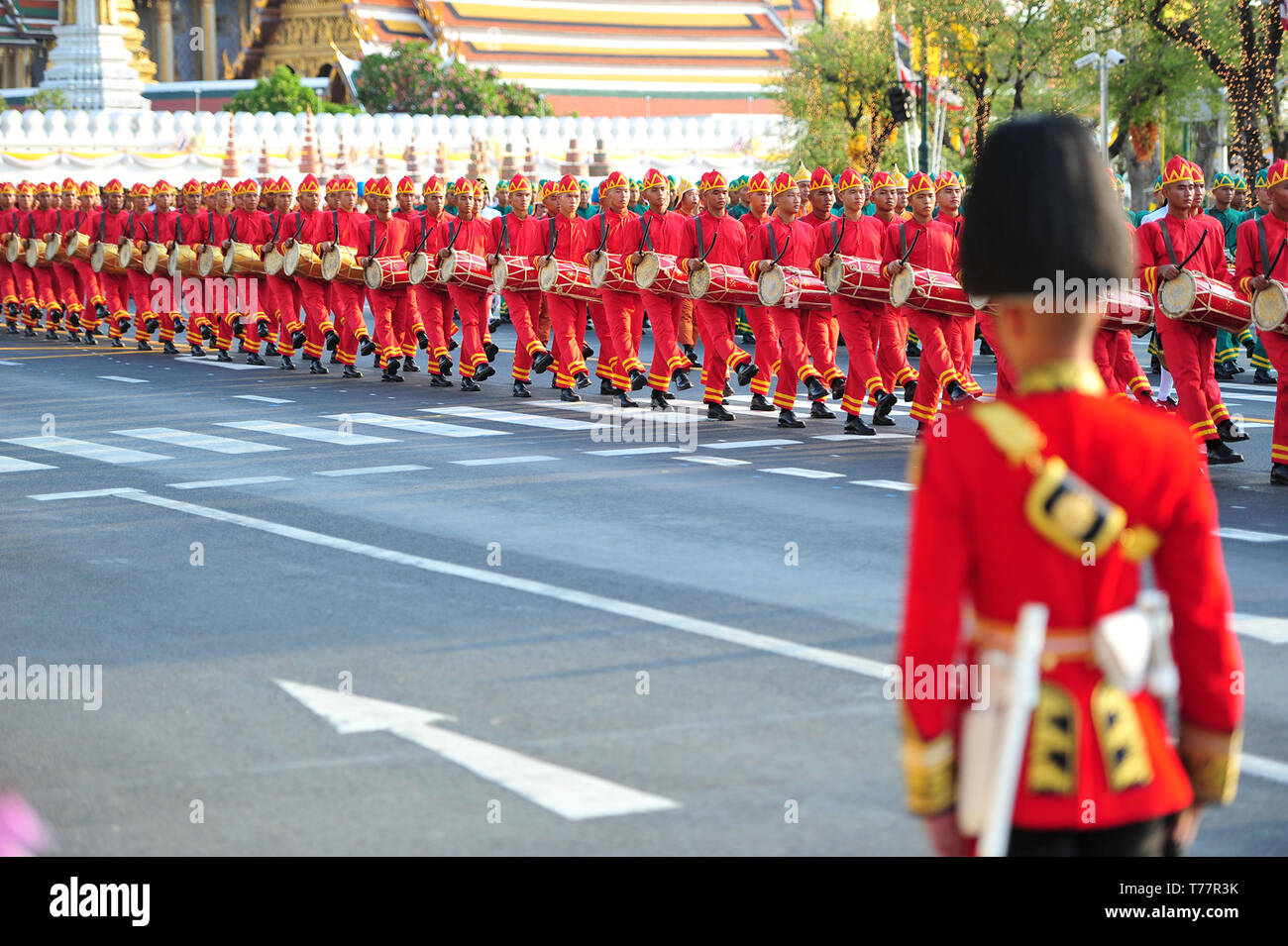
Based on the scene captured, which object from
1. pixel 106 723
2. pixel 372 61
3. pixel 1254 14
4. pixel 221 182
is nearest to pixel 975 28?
pixel 1254 14

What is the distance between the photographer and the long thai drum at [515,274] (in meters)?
19.5

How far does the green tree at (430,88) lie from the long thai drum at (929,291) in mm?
48152

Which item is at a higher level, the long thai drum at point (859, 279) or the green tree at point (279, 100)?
the green tree at point (279, 100)

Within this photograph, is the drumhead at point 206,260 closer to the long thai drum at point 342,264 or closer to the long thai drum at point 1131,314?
the long thai drum at point 342,264

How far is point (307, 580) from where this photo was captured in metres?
9.36

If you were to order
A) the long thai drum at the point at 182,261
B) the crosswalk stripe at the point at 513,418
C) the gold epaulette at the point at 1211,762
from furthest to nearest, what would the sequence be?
the long thai drum at the point at 182,261
the crosswalk stripe at the point at 513,418
the gold epaulette at the point at 1211,762

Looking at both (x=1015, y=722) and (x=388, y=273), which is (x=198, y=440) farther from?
(x=1015, y=722)

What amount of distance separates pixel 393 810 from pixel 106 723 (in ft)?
5.13

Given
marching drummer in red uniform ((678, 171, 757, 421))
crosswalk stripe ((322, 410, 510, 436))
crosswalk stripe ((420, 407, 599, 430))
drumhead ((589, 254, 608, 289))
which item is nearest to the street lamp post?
drumhead ((589, 254, 608, 289))

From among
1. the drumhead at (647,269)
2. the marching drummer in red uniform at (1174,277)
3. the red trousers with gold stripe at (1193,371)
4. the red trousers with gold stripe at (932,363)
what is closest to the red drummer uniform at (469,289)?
the drumhead at (647,269)

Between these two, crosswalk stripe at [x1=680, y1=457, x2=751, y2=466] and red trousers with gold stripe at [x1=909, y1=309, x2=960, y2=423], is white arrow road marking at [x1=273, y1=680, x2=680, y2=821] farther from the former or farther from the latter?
red trousers with gold stripe at [x1=909, y1=309, x2=960, y2=423]

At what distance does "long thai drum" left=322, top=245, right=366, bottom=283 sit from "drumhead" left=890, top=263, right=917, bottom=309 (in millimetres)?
7806

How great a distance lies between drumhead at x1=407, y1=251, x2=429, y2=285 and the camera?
798 inches

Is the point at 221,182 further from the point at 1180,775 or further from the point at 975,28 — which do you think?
the point at 1180,775
